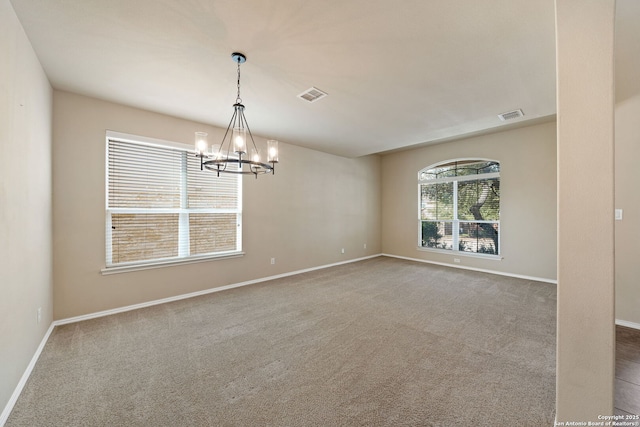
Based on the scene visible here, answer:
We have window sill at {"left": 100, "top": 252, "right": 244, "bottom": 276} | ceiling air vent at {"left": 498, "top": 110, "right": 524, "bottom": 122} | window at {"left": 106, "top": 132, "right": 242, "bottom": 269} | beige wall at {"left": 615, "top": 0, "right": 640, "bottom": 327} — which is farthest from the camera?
ceiling air vent at {"left": 498, "top": 110, "right": 524, "bottom": 122}

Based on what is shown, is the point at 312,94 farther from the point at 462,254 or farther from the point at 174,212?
the point at 462,254

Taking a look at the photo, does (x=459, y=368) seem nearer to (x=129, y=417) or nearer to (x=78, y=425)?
(x=129, y=417)

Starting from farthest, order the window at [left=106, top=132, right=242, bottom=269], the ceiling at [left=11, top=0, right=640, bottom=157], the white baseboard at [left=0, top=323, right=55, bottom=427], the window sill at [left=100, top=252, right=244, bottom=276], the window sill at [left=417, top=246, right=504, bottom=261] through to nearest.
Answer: the window sill at [left=417, top=246, right=504, bottom=261], the window at [left=106, top=132, right=242, bottom=269], the window sill at [left=100, top=252, right=244, bottom=276], the ceiling at [left=11, top=0, right=640, bottom=157], the white baseboard at [left=0, top=323, right=55, bottom=427]

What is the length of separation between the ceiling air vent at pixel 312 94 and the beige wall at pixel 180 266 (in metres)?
1.94

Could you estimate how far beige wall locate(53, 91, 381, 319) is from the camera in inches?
123

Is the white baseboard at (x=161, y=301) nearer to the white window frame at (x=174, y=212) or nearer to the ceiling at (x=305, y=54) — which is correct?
the white window frame at (x=174, y=212)

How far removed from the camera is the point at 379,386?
201 centimetres

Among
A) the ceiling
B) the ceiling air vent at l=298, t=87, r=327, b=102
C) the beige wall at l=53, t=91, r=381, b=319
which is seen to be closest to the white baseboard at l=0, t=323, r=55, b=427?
the beige wall at l=53, t=91, r=381, b=319

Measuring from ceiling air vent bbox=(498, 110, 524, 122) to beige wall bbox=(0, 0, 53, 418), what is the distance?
5.19 metres

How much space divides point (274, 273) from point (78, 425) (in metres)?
3.55

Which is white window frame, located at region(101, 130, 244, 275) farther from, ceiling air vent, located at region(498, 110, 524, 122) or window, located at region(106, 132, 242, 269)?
ceiling air vent, located at region(498, 110, 524, 122)

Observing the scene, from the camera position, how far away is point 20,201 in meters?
2.05

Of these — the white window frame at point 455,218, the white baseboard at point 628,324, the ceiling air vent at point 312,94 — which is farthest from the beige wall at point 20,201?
the white window frame at point 455,218

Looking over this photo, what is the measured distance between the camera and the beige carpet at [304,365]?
174 centimetres
